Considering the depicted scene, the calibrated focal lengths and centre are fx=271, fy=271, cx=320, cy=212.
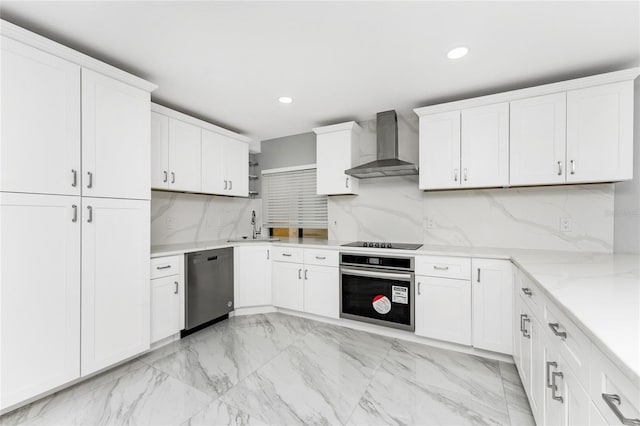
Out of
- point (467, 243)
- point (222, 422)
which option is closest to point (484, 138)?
point (467, 243)

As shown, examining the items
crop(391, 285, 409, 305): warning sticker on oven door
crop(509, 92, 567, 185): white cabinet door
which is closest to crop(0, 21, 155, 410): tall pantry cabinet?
crop(391, 285, 409, 305): warning sticker on oven door

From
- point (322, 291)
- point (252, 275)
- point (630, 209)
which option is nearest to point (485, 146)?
point (630, 209)

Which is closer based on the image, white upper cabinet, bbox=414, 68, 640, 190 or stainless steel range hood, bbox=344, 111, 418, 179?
white upper cabinet, bbox=414, 68, 640, 190

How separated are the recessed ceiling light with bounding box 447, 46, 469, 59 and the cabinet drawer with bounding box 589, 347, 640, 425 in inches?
76.3

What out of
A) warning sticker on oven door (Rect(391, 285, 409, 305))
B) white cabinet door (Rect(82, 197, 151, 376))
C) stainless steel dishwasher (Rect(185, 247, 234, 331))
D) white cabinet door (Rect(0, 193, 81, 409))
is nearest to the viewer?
white cabinet door (Rect(0, 193, 81, 409))

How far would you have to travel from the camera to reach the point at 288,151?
408 cm

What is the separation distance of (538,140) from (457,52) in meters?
1.08

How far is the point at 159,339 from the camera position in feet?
7.93

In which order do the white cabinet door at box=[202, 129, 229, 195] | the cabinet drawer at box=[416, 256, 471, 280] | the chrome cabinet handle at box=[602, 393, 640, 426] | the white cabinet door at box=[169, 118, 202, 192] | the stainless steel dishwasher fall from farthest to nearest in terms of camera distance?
1. the white cabinet door at box=[202, 129, 229, 195]
2. the white cabinet door at box=[169, 118, 202, 192]
3. the stainless steel dishwasher
4. the cabinet drawer at box=[416, 256, 471, 280]
5. the chrome cabinet handle at box=[602, 393, 640, 426]

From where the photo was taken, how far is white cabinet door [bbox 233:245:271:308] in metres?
3.27

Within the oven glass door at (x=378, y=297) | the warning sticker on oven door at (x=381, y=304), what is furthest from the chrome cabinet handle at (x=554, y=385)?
the warning sticker on oven door at (x=381, y=304)

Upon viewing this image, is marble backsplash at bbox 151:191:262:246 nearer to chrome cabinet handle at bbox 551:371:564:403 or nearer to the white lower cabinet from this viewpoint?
the white lower cabinet

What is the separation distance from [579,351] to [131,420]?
7.35 ft

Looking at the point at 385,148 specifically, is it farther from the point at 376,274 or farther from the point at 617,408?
the point at 617,408
